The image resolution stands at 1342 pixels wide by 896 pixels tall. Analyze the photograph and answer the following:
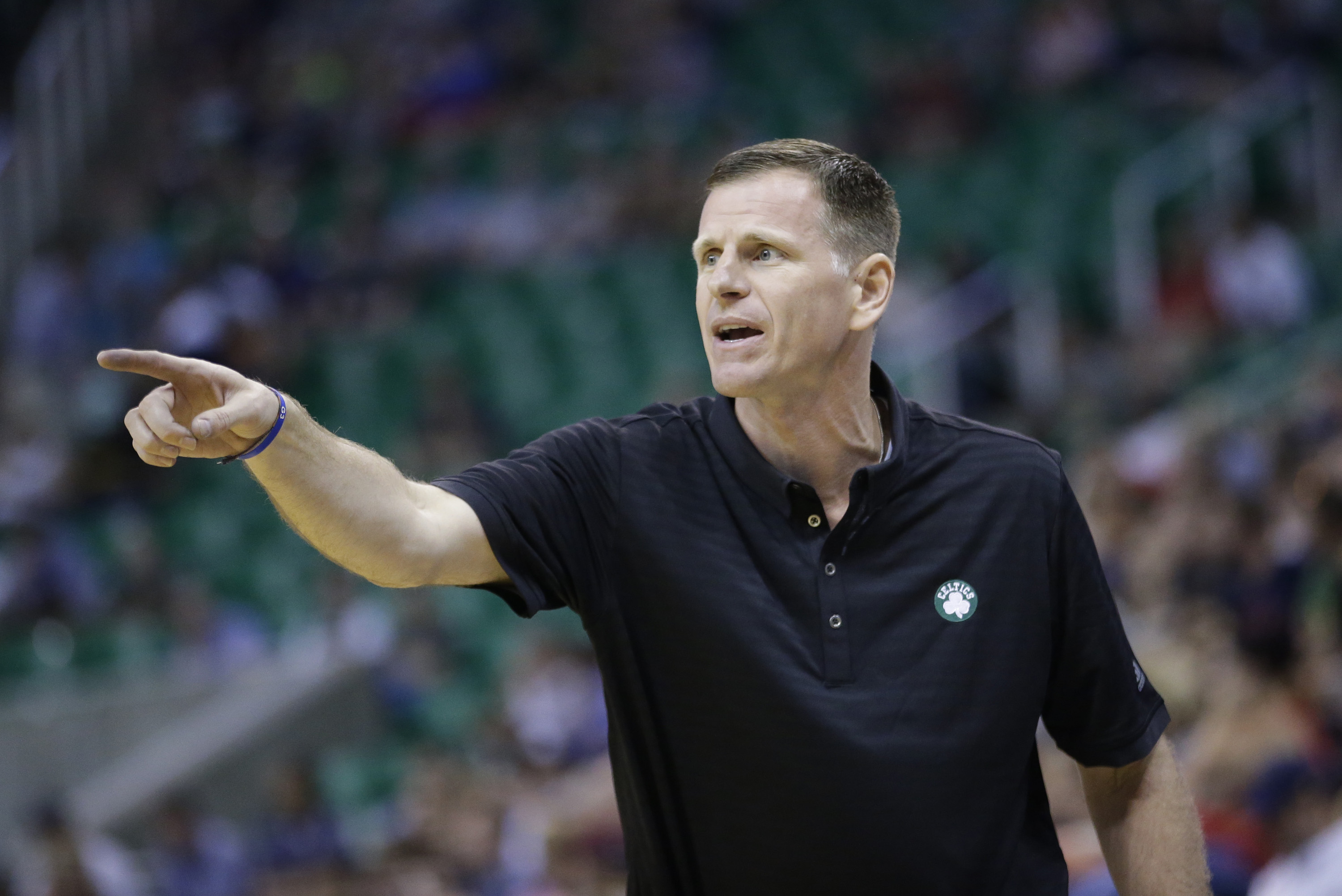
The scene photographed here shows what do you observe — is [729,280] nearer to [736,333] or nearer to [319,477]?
[736,333]

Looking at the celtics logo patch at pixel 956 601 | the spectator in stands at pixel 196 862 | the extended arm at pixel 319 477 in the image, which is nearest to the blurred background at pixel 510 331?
the spectator in stands at pixel 196 862

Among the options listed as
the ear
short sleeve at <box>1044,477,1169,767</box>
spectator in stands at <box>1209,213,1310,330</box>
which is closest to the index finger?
the ear

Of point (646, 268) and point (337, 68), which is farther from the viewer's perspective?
point (337, 68)

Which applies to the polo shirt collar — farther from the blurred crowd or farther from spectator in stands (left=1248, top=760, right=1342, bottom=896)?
the blurred crowd

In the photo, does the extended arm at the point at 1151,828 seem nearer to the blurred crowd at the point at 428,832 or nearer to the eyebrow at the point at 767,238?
the eyebrow at the point at 767,238

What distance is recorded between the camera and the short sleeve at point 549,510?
84.0 inches

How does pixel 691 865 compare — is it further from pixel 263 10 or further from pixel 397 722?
pixel 263 10

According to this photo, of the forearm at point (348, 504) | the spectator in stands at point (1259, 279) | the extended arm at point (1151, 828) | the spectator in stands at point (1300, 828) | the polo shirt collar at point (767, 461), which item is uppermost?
the forearm at point (348, 504)

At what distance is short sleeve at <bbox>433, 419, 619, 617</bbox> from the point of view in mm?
2133

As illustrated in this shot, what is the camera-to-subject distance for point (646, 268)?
10109 mm

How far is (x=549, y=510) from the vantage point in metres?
2.20

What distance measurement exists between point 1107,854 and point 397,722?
6490 mm

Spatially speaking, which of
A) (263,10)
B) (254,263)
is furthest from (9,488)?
(263,10)

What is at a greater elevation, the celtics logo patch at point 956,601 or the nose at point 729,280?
the nose at point 729,280
